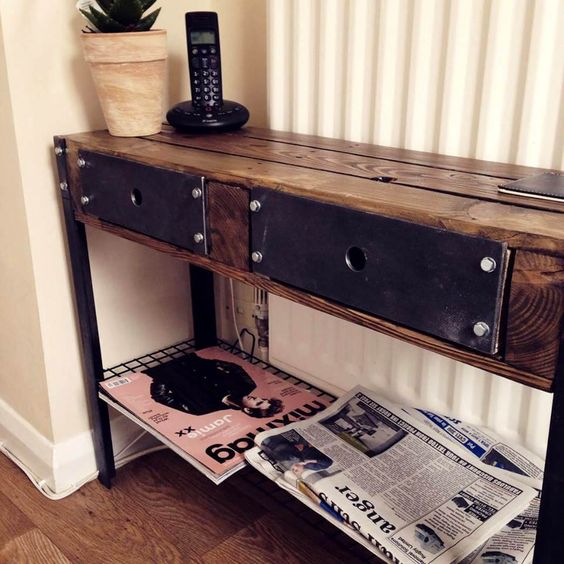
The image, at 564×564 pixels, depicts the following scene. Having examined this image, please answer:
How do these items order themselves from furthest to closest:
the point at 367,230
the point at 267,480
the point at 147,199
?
the point at 267,480, the point at 147,199, the point at 367,230

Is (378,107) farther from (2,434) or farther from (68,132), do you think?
(2,434)

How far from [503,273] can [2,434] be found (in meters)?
1.27

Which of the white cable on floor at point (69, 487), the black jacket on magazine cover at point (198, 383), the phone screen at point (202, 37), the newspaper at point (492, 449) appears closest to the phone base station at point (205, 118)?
the phone screen at point (202, 37)

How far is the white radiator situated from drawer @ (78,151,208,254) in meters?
0.33

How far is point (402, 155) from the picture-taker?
98cm

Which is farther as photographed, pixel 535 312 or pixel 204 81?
pixel 204 81

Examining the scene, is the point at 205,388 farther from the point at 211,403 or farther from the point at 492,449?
the point at 492,449

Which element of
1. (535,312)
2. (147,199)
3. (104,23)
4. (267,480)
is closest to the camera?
(535,312)

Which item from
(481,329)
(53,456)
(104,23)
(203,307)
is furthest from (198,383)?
(481,329)

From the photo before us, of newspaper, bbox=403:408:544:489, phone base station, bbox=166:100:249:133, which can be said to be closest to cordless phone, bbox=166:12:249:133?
phone base station, bbox=166:100:249:133

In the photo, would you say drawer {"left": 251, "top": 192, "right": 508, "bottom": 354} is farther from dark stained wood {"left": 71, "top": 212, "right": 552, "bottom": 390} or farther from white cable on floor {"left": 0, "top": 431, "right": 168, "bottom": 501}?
white cable on floor {"left": 0, "top": 431, "right": 168, "bottom": 501}

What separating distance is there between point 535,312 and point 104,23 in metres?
0.81

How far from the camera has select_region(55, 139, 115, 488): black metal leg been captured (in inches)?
46.8

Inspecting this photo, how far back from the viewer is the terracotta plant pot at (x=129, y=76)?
106 centimetres
